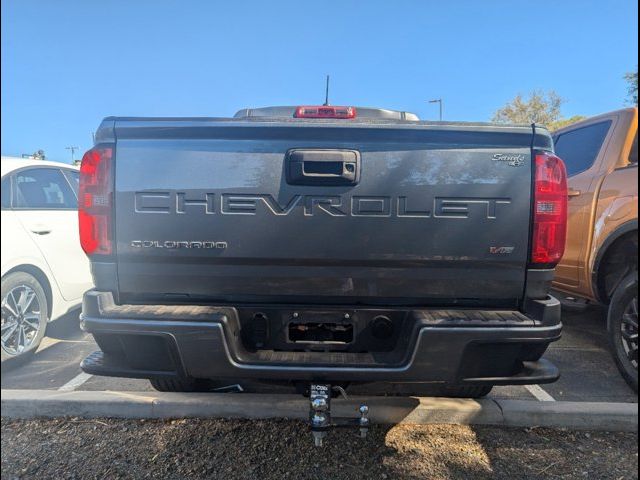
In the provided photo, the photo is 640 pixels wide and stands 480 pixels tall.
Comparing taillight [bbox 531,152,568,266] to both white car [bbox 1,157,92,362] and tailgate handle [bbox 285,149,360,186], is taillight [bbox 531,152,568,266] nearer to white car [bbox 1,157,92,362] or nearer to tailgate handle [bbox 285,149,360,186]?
Result: tailgate handle [bbox 285,149,360,186]

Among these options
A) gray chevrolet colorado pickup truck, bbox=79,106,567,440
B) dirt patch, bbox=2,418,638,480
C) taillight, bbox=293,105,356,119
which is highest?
taillight, bbox=293,105,356,119

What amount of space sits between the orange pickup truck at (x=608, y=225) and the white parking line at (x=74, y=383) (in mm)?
4183

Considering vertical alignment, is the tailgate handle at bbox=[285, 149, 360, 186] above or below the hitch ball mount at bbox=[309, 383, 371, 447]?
above

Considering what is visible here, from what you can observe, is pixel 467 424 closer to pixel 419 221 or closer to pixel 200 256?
pixel 419 221

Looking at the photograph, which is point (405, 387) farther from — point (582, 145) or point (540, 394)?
point (582, 145)

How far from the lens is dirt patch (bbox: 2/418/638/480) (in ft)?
7.95

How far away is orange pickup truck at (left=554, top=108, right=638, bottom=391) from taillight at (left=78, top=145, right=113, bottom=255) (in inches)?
140

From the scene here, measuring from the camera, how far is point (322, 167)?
6.78 ft

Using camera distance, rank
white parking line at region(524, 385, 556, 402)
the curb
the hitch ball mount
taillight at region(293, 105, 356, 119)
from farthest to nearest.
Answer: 1. white parking line at region(524, 385, 556, 402)
2. the curb
3. taillight at region(293, 105, 356, 119)
4. the hitch ball mount

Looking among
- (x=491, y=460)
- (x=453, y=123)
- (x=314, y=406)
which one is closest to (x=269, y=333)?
(x=314, y=406)

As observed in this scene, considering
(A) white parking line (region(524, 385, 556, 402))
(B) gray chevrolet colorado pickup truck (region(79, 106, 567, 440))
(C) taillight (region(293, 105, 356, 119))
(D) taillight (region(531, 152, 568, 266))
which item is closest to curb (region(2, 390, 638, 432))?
(A) white parking line (region(524, 385, 556, 402))

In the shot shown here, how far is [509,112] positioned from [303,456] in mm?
34600

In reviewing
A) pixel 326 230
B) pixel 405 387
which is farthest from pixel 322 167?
pixel 405 387

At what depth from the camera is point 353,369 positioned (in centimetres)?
202
